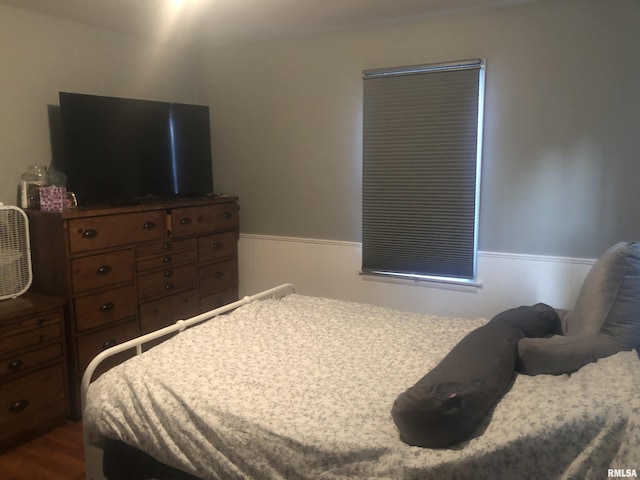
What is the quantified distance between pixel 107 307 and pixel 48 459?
2.83ft

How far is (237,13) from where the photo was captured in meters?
3.21

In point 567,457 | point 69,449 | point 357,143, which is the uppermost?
point 357,143

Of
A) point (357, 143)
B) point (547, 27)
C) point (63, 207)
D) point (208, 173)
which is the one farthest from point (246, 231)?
point (547, 27)

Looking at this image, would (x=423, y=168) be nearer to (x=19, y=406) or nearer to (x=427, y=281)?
(x=427, y=281)

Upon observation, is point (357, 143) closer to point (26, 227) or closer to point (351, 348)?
point (351, 348)

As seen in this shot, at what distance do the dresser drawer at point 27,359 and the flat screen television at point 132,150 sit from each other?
951 mm

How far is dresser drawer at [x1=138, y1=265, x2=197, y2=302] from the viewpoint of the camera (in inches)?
127

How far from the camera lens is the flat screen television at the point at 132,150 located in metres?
3.11

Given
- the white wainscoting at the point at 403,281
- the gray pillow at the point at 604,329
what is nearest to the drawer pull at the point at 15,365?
the white wainscoting at the point at 403,281

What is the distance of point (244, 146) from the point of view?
13.4ft

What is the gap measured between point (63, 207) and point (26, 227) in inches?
8.8

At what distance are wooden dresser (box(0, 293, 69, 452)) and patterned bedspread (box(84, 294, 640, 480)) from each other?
0.86m

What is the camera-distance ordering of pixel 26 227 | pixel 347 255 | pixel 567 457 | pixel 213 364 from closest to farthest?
pixel 567 457
pixel 213 364
pixel 26 227
pixel 347 255

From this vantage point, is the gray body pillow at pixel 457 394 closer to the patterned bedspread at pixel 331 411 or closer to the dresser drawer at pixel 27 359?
the patterned bedspread at pixel 331 411
